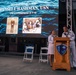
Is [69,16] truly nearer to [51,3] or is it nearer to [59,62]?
[51,3]

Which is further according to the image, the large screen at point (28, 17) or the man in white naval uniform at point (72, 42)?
the large screen at point (28, 17)

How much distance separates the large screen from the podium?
3.51 meters

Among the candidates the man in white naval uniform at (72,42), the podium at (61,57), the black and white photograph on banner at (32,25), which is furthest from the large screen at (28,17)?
the podium at (61,57)

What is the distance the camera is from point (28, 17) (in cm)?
1210

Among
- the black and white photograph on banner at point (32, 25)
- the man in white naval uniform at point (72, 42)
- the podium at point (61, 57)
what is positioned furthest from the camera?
the black and white photograph on banner at point (32, 25)

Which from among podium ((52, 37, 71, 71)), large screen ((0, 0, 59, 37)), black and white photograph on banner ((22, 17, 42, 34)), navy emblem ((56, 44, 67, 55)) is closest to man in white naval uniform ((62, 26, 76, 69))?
podium ((52, 37, 71, 71))

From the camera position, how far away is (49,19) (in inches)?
461

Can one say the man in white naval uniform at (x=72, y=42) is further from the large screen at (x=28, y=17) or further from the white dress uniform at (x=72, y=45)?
the large screen at (x=28, y=17)

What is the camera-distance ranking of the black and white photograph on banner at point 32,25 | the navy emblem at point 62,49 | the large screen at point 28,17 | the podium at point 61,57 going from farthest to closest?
the black and white photograph on banner at point 32,25
the large screen at point 28,17
the navy emblem at point 62,49
the podium at point 61,57

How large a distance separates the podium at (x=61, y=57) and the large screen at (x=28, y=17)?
3.51m

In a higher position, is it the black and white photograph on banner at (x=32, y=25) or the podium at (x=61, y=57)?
the black and white photograph on banner at (x=32, y=25)

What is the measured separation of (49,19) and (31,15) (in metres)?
1.11

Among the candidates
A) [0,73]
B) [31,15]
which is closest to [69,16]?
[31,15]

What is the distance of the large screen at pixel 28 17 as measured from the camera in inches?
460
